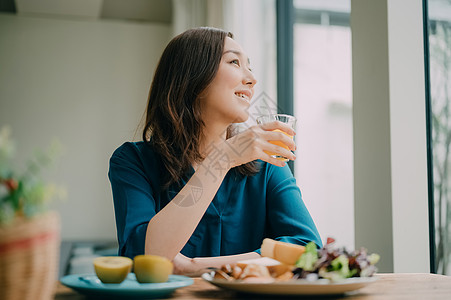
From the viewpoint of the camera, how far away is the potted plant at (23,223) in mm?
492

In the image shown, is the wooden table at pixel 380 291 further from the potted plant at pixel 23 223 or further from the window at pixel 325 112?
the window at pixel 325 112

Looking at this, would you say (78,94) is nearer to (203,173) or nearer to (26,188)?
(203,173)

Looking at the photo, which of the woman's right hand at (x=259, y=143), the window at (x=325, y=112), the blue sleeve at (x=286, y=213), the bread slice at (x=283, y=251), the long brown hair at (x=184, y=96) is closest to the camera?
the bread slice at (x=283, y=251)

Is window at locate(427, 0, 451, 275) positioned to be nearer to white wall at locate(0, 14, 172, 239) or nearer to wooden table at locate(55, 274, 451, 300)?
wooden table at locate(55, 274, 451, 300)

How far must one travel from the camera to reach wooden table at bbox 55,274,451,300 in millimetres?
750

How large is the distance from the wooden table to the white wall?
4119 millimetres

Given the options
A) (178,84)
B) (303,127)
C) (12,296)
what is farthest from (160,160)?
(303,127)

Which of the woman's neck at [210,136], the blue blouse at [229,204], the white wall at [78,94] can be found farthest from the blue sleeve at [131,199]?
the white wall at [78,94]

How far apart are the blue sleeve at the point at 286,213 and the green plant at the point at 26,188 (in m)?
0.87

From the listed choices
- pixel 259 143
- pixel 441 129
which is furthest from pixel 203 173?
pixel 441 129

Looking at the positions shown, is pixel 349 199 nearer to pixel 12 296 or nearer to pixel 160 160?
pixel 160 160

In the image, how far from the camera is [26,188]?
1.66 feet

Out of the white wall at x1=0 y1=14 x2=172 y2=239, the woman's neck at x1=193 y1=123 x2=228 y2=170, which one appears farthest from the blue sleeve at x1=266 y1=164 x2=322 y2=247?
the white wall at x1=0 y1=14 x2=172 y2=239

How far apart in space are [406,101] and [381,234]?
0.48 m
